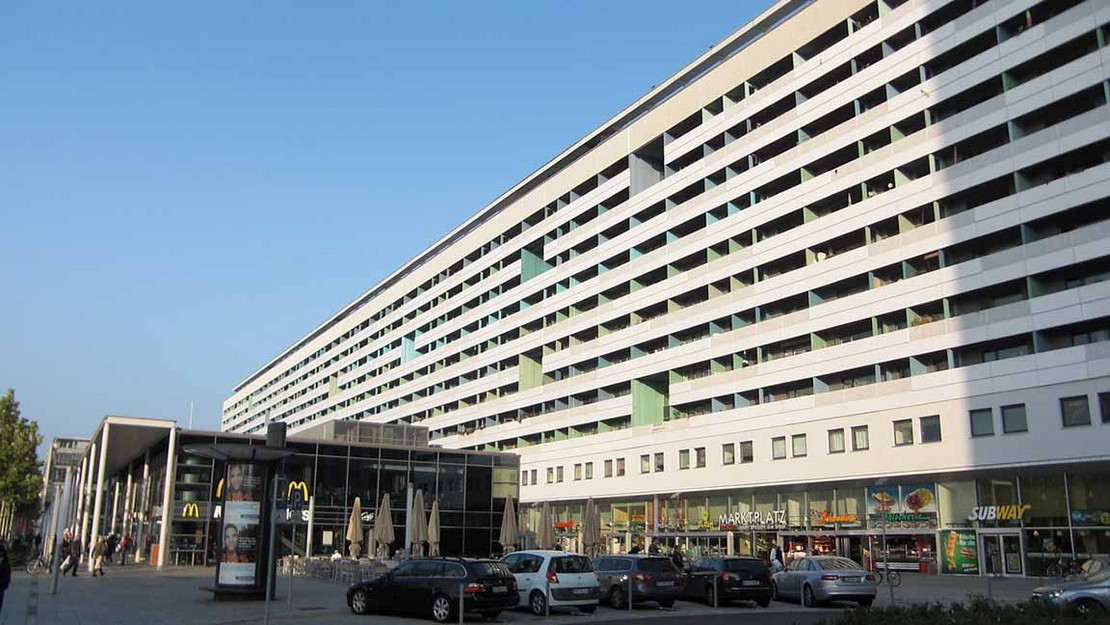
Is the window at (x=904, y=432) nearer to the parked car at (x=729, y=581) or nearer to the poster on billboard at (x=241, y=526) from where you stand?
the parked car at (x=729, y=581)

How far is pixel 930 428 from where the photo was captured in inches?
1730

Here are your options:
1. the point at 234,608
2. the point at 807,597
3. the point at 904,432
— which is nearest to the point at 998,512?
the point at 904,432

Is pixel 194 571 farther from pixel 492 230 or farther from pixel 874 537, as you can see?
pixel 492 230

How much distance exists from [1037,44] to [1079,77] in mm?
2602

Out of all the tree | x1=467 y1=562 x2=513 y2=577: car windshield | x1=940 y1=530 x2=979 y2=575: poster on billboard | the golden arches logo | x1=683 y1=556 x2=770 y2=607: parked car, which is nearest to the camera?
x1=467 y1=562 x2=513 y2=577: car windshield

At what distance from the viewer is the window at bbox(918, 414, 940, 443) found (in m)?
43.6

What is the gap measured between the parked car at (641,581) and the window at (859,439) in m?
22.4

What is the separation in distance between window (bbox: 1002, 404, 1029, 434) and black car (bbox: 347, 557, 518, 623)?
2734 cm

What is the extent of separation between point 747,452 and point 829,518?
238 inches

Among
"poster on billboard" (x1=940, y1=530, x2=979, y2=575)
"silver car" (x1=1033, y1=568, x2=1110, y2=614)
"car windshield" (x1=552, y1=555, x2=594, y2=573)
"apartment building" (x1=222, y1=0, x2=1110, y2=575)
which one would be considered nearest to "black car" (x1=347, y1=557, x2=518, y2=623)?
"car windshield" (x1=552, y1=555, x2=594, y2=573)

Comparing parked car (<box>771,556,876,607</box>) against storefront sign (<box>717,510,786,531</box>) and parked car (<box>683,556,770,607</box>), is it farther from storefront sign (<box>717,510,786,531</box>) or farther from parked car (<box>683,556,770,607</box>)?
storefront sign (<box>717,510,786,531</box>)

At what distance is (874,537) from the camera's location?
4706 cm

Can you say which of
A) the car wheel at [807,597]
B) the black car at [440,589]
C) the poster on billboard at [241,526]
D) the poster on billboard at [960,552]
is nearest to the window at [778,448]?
the poster on billboard at [960,552]

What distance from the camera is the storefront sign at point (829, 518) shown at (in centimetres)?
4819
